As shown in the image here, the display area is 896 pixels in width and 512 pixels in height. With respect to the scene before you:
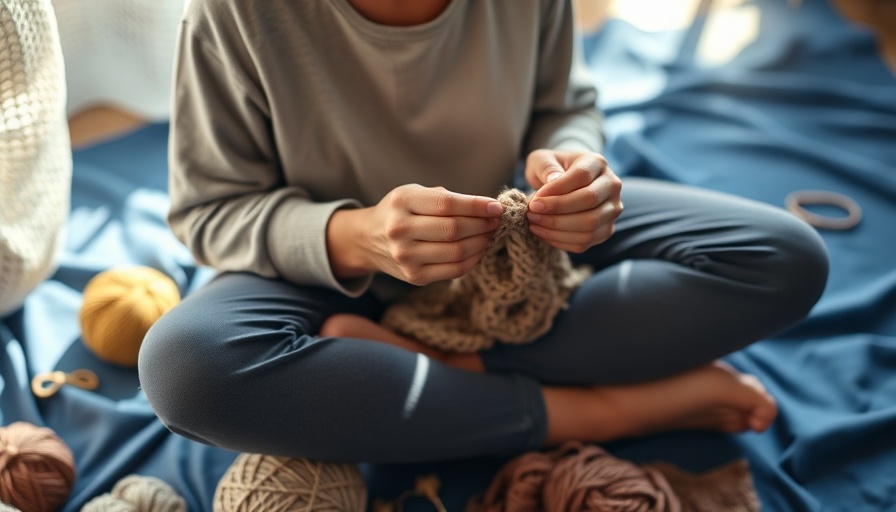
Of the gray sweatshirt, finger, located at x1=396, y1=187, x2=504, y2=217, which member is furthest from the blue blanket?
finger, located at x1=396, y1=187, x2=504, y2=217

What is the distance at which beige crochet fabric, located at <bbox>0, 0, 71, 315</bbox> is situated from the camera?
0.80m

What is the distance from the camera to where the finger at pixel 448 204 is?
632 millimetres

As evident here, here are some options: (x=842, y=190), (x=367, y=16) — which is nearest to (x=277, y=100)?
(x=367, y=16)

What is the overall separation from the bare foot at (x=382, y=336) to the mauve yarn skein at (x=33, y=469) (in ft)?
1.04

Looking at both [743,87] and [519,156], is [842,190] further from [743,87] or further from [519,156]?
[519,156]

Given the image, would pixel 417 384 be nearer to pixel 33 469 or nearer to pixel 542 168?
pixel 542 168

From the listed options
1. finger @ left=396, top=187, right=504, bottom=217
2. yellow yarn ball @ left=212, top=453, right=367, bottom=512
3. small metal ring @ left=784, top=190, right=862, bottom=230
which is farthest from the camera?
small metal ring @ left=784, top=190, right=862, bottom=230

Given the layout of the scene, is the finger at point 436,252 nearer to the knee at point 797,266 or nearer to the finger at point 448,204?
the finger at point 448,204

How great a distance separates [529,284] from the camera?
0.77 metres

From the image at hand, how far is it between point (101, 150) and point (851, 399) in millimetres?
1230

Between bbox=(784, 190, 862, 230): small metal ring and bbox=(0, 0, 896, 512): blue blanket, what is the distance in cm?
2

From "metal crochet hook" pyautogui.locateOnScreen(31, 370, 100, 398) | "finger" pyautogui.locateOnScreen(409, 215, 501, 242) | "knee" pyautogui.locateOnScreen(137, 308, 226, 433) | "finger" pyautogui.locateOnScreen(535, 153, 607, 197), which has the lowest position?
"metal crochet hook" pyautogui.locateOnScreen(31, 370, 100, 398)

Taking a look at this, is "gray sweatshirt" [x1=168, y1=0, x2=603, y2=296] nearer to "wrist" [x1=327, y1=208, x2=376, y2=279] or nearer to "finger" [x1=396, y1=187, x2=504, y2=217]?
"wrist" [x1=327, y1=208, x2=376, y2=279]

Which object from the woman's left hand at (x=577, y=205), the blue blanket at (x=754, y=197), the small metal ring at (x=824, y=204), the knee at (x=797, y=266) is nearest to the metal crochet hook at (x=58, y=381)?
the blue blanket at (x=754, y=197)
